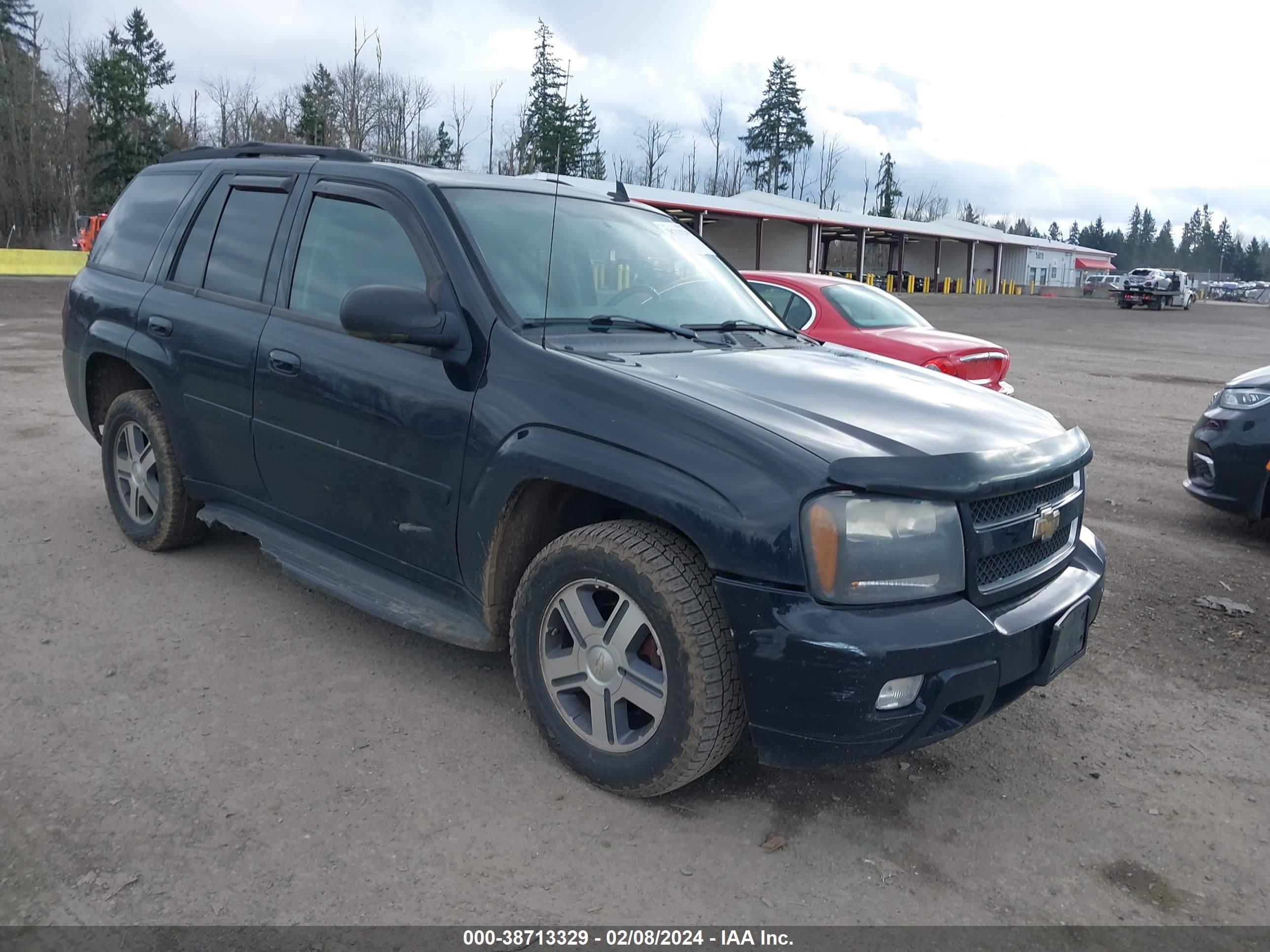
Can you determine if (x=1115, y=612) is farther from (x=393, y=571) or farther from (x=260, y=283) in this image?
(x=260, y=283)

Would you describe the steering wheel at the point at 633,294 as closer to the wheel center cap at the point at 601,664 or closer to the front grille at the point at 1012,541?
the wheel center cap at the point at 601,664

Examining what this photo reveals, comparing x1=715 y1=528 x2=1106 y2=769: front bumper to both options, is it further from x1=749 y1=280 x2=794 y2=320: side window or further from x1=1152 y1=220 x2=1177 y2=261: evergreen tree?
x1=1152 y1=220 x2=1177 y2=261: evergreen tree

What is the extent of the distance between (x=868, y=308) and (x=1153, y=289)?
4779cm

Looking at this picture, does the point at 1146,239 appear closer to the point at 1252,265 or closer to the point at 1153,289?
the point at 1252,265

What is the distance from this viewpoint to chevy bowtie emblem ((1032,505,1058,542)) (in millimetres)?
3121

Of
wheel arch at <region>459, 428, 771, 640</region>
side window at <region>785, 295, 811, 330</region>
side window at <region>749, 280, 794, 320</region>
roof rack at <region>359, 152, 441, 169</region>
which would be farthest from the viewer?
side window at <region>749, 280, 794, 320</region>

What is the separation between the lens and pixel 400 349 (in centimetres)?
361

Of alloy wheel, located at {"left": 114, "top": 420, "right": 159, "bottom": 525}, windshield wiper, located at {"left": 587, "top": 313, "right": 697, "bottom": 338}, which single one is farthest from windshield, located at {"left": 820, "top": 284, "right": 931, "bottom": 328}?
alloy wheel, located at {"left": 114, "top": 420, "right": 159, "bottom": 525}

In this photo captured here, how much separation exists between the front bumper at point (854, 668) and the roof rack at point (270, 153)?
8.59 feet

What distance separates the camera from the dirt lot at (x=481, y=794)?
2.67 metres

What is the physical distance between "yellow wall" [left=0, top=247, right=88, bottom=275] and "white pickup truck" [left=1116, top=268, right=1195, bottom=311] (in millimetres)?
45897

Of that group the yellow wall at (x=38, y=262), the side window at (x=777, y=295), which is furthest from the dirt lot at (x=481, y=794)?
the yellow wall at (x=38, y=262)

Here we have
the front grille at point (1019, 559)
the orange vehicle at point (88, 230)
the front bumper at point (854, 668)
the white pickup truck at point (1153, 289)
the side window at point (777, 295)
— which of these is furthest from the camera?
the white pickup truck at point (1153, 289)

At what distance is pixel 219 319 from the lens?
14.4ft
